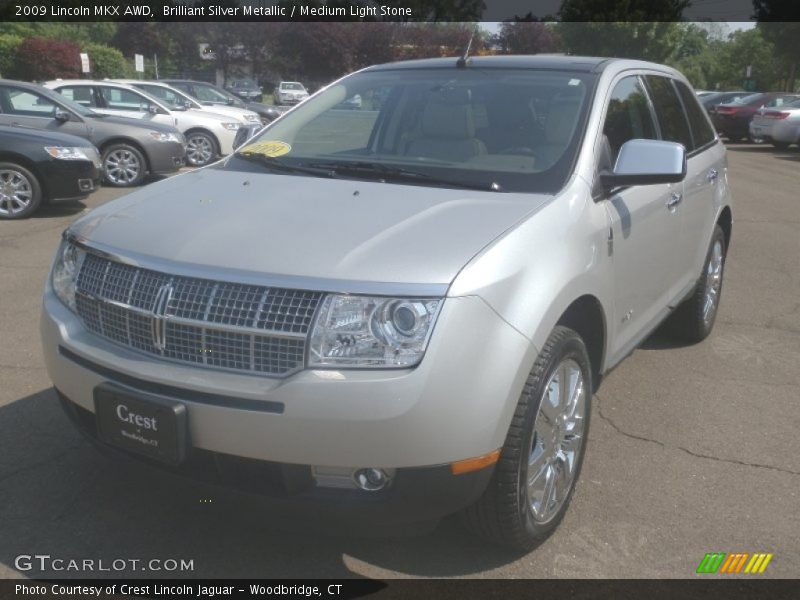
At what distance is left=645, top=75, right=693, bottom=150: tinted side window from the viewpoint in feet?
15.7

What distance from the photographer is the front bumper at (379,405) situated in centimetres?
261

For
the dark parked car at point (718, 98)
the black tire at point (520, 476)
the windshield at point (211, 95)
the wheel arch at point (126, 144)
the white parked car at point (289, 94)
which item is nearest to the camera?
the black tire at point (520, 476)

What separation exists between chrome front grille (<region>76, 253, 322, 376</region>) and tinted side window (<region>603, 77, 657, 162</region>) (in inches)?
75.9

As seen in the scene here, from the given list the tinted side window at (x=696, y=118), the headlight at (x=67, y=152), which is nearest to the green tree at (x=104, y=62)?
the headlight at (x=67, y=152)

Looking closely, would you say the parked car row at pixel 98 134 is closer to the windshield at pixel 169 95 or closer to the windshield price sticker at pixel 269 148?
the windshield at pixel 169 95

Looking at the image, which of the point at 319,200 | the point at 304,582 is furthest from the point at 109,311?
the point at 304,582

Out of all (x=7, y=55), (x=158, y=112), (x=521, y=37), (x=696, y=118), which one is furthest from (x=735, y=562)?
(x=521, y=37)

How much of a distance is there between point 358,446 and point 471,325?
501 millimetres

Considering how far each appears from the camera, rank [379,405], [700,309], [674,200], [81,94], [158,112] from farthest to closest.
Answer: [158,112] < [81,94] < [700,309] < [674,200] < [379,405]

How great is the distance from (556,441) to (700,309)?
2659 millimetres

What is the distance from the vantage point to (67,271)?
338 cm

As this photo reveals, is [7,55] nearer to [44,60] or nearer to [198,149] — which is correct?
[44,60]

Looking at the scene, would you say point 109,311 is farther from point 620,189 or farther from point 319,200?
point 620,189

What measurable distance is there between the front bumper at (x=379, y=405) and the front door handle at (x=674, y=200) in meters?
2.00
